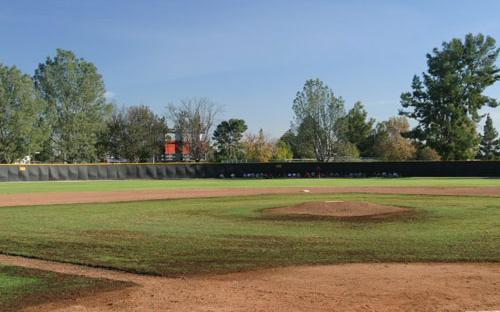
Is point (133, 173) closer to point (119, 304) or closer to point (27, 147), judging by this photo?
point (27, 147)

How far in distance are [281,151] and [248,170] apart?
30666 mm

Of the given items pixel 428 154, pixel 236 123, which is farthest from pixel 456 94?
pixel 236 123

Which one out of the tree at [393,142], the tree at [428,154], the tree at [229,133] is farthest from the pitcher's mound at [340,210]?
the tree at [229,133]

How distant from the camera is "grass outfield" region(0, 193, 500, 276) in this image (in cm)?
1003

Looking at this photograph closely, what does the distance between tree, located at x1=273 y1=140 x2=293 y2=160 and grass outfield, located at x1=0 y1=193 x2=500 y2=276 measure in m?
71.4

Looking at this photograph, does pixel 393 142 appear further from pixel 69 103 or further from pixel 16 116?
pixel 16 116

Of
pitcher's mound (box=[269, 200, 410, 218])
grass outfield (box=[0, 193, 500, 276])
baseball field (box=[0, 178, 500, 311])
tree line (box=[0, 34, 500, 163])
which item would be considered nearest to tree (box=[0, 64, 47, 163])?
tree line (box=[0, 34, 500, 163])

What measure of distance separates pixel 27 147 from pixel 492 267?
71.5 m

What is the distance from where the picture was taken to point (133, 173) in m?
58.5

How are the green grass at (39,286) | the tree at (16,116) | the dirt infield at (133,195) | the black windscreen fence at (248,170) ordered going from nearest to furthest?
the green grass at (39,286)
the dirt infield at (133,195)
the black windscreen fence at (248,170)
the tree at (16,116)

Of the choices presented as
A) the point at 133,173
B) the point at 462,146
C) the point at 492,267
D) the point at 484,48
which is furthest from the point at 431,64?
the point at 492,267

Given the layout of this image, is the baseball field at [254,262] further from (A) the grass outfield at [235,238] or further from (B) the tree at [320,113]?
(B) the tree at [320,113]

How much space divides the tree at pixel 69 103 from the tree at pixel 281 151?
2993 centimetres

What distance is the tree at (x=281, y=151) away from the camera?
299ft
